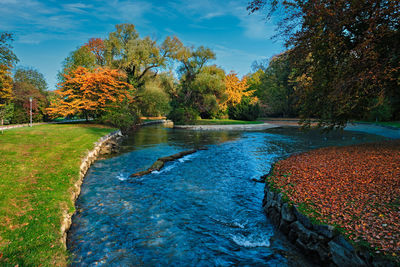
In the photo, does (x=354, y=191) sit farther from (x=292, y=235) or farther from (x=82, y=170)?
(x=82, y=170)

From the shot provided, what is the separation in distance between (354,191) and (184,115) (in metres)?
35.1

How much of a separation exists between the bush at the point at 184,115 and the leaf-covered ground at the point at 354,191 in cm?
3094

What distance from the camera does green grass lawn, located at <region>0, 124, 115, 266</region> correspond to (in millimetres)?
4219

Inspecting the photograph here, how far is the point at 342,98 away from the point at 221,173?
612cm

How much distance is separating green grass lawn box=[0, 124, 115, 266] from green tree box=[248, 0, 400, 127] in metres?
9.35

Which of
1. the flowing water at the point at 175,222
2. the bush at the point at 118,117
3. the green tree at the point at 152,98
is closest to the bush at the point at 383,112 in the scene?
the green tree at the point at 152,98

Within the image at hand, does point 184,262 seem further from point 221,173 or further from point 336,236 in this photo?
point 221,173

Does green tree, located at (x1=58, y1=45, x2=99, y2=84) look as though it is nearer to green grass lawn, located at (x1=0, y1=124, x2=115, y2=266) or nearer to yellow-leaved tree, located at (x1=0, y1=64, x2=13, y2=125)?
yellow-leaved tree, located at (x1=0, y1=64, x2=13, y2=125)

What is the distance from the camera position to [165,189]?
9.07m

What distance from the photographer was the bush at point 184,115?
130 feet

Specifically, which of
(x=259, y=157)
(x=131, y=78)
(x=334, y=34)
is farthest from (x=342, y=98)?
Answer: (x=131, y=78)

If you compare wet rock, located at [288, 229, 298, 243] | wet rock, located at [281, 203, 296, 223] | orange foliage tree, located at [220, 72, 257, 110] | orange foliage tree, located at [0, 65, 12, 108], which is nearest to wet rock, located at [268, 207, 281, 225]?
wet rock, located at [281, 203, 296, 223]

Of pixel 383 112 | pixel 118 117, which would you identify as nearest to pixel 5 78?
pixel 118 117

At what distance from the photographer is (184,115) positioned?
39.9 metres
